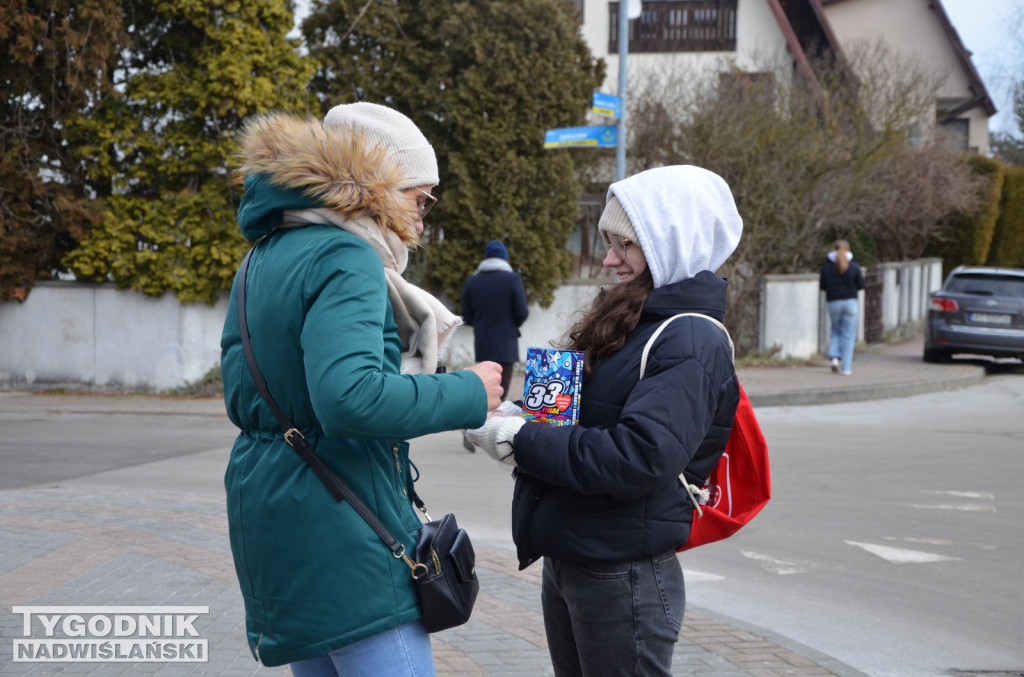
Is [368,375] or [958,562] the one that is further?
[958,562]

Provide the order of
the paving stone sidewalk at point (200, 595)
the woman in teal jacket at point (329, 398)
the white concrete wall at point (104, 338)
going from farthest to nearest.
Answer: the white concrete wall at point (104, 338) < the paving stone sidewalk at point (200, 595) < the woman in teal jacket at point (329, 398)

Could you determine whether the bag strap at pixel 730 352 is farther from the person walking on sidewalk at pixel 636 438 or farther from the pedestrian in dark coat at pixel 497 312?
the pedestrian in dark coat at pixel 497 312

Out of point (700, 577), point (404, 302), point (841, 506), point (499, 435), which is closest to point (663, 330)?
point (499, 435)

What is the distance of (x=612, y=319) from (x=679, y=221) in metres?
0.28

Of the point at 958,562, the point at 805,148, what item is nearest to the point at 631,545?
the point at 958,562

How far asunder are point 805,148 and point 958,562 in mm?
12399

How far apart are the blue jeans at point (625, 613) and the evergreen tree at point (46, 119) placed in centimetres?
1288

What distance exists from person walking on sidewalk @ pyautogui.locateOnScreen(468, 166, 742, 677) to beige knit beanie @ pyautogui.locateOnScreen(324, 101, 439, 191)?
482mm

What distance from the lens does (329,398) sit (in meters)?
1.97

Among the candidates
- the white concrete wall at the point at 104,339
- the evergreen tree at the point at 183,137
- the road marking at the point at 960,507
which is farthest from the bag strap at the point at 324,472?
the white concrete wall at the point at 104,339

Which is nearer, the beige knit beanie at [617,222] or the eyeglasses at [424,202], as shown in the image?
the eyeglasses at [424,202]

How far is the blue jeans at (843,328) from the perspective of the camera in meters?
15.7

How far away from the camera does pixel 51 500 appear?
7508 mm

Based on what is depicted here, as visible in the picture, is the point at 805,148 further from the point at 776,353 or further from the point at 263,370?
→ the point at 263,370
